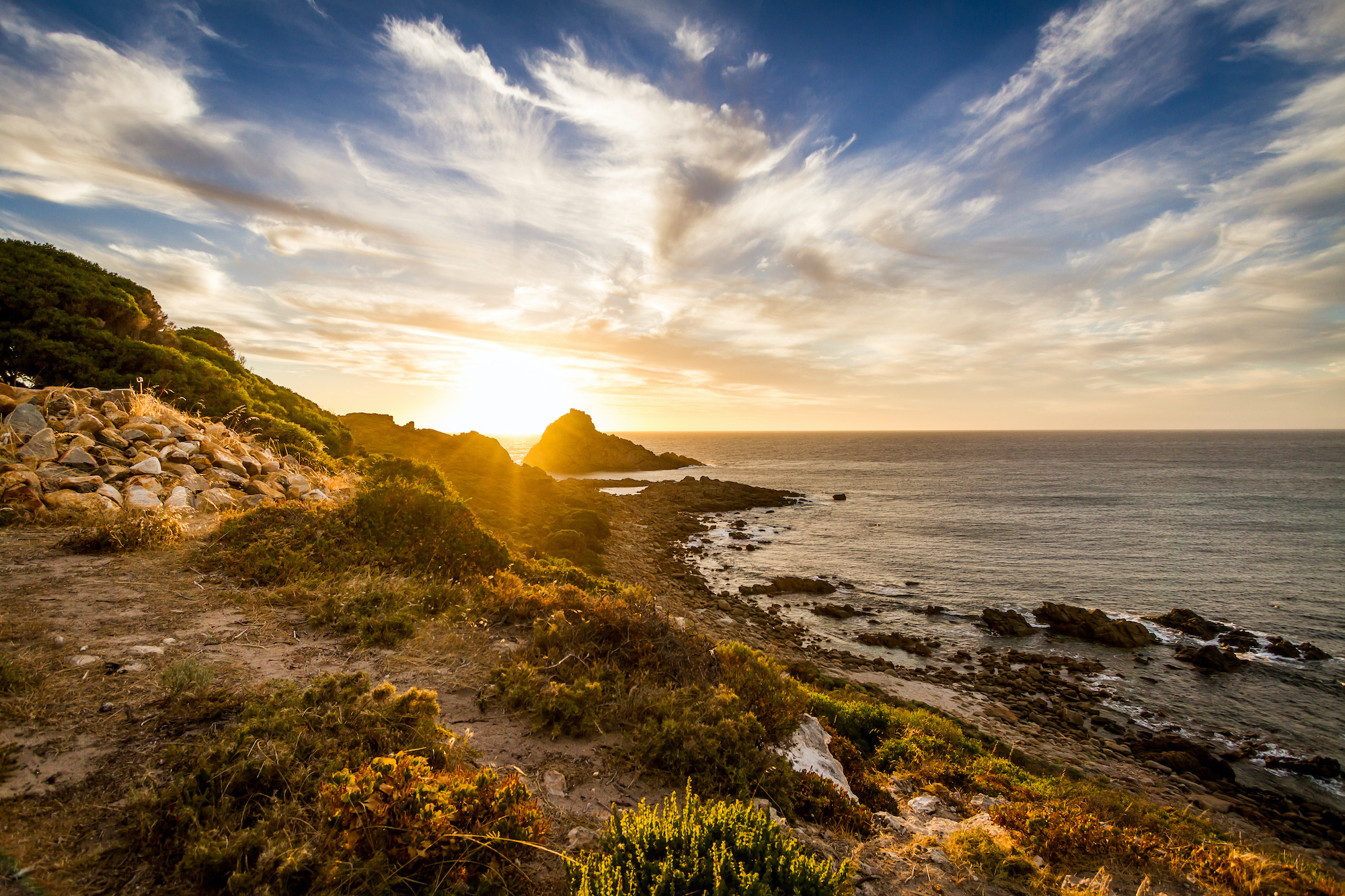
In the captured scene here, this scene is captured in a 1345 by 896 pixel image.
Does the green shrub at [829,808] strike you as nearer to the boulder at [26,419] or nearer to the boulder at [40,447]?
the boulder at [40,447]

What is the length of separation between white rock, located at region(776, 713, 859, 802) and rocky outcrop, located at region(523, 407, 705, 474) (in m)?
89.1

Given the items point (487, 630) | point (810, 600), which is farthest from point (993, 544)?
point (487, 630)

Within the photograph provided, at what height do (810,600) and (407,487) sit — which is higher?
(407,487)

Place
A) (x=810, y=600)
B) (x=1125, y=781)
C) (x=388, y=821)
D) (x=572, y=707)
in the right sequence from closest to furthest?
(x=388, y=821)
(x=572, y=707)
(x=1125, y=781)
(x=810, y=600)

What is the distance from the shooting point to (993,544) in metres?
40.2

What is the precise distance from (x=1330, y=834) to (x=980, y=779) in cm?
1214

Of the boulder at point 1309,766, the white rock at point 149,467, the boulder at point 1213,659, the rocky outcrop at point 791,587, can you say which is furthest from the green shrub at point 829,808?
the boulder at point 1213,659

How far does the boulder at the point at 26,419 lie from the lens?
8766 mm

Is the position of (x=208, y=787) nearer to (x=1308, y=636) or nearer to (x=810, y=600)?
(x=810, y=600)

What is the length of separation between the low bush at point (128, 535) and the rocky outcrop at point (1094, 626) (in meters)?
32.1

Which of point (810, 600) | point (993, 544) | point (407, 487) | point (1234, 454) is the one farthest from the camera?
point (1234, 454)

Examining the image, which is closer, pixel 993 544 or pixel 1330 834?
A: pixel 1330 834

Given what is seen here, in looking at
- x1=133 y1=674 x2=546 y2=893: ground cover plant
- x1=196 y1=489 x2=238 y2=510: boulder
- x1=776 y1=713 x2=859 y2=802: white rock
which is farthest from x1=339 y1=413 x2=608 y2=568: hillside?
x1=133 y1=674 x2=546 y2=893: ground cover plant

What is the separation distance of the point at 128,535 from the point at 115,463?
8.88 feet
